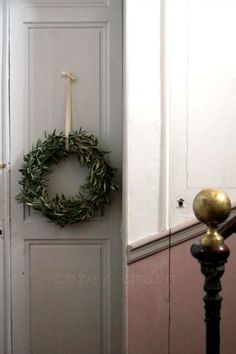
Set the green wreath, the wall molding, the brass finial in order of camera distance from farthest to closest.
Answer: the green wreath → the wall molding → the brass finial

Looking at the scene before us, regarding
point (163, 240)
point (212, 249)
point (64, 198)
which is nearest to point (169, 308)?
point (163, 240)

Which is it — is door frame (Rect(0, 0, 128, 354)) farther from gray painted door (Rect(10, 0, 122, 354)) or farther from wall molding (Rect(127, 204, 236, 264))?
wall molding (Rect(127, 204, 236, 264))

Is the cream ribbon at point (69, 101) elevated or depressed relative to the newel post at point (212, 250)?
elevated

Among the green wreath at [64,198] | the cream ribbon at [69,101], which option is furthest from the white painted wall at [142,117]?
the cream ribbon at [69,101]

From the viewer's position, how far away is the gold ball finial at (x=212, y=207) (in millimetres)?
649

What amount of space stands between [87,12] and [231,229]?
1.50 m

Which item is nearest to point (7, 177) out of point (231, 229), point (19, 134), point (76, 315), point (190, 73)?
point (19, 134)

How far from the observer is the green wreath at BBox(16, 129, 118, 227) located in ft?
6.05

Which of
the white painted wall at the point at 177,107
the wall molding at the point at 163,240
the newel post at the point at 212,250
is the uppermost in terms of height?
the white painted wall at the point at 177,107

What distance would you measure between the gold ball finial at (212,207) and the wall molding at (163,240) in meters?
0.88

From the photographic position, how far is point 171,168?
1.56 metres

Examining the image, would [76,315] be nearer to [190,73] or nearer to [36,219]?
[36,219]

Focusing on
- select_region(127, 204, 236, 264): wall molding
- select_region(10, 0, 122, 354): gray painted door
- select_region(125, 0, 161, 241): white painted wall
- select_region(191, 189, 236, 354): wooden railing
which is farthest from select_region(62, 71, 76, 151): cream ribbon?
select_region(191, 189, 236, 354): wooden railing

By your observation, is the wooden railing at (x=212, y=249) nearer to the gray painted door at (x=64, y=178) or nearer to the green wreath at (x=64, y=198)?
the green wreath at (x=64, y=198)
